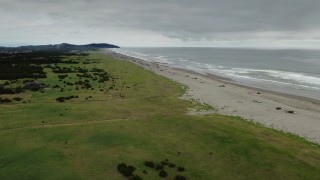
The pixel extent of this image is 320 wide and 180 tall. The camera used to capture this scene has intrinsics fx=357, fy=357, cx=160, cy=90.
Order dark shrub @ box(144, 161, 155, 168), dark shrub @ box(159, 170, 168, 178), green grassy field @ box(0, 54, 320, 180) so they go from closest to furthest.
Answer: dark shrub @ box(159, 170, 168, 178) → green grassy field @ box(0, 54, 320, 180) → dark shrub @ box(144, 161, 155, 168)

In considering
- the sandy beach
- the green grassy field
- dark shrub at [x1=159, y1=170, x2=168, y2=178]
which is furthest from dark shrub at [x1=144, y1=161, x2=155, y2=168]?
the sandy beach

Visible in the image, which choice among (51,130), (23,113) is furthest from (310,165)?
(23,113)

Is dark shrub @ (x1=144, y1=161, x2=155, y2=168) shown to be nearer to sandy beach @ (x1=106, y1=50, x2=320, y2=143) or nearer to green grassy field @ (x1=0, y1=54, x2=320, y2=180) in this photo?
green grassy field @ (x1=0, y1=54, x2=320, y2=180)

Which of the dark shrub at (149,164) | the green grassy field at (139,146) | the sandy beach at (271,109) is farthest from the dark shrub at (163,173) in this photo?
the sandy beach at (271,109)

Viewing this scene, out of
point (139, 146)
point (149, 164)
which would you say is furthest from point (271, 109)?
point (149, 164)

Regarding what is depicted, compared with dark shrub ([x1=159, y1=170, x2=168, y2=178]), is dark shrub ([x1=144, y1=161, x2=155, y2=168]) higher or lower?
higher

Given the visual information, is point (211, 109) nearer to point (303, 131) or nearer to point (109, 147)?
point (303, 131)

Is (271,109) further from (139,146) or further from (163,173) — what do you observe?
(163,173)

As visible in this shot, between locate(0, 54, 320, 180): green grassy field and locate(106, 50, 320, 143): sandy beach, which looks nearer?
locate(0, 54, 320, 180): green grassy field
